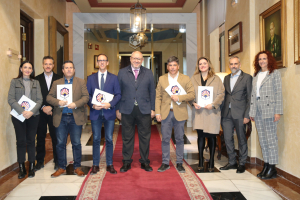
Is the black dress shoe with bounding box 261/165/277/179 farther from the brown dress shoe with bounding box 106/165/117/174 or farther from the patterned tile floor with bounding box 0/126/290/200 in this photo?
the brown dress shoe with bounding box 106/165/117/174

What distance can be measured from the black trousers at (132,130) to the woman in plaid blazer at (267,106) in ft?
4.44

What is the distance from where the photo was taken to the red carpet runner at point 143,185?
7.72ft

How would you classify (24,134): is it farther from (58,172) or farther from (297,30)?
(297,30)

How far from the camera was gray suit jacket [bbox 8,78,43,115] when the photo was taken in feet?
9.26

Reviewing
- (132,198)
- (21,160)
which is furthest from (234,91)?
(21,160)

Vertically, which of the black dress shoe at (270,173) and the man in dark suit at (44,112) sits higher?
the man in dark suit at (44,112)

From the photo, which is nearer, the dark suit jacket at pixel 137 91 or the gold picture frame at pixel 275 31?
the gold picture frame at pixel 275 31

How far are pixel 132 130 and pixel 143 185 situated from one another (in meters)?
0.76

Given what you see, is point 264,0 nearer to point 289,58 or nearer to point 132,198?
point 289,58

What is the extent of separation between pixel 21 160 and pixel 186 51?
17.0 ft

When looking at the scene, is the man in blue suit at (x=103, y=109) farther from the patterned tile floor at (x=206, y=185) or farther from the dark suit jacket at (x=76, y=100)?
the patterned tile floor at (x=206, y=185)

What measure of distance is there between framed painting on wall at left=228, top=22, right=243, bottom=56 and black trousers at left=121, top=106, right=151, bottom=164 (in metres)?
2.05

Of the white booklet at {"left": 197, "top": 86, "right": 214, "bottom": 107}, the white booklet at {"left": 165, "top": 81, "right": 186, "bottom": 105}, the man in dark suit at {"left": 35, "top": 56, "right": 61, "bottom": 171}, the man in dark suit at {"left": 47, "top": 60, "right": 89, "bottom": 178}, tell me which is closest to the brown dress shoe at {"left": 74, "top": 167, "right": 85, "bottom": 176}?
the man in dark suit at {"left": 47, "top": 60, "right": 89, "bottom": 178}

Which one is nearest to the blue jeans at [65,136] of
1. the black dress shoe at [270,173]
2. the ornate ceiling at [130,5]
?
the black dress shoe at [270,173]
